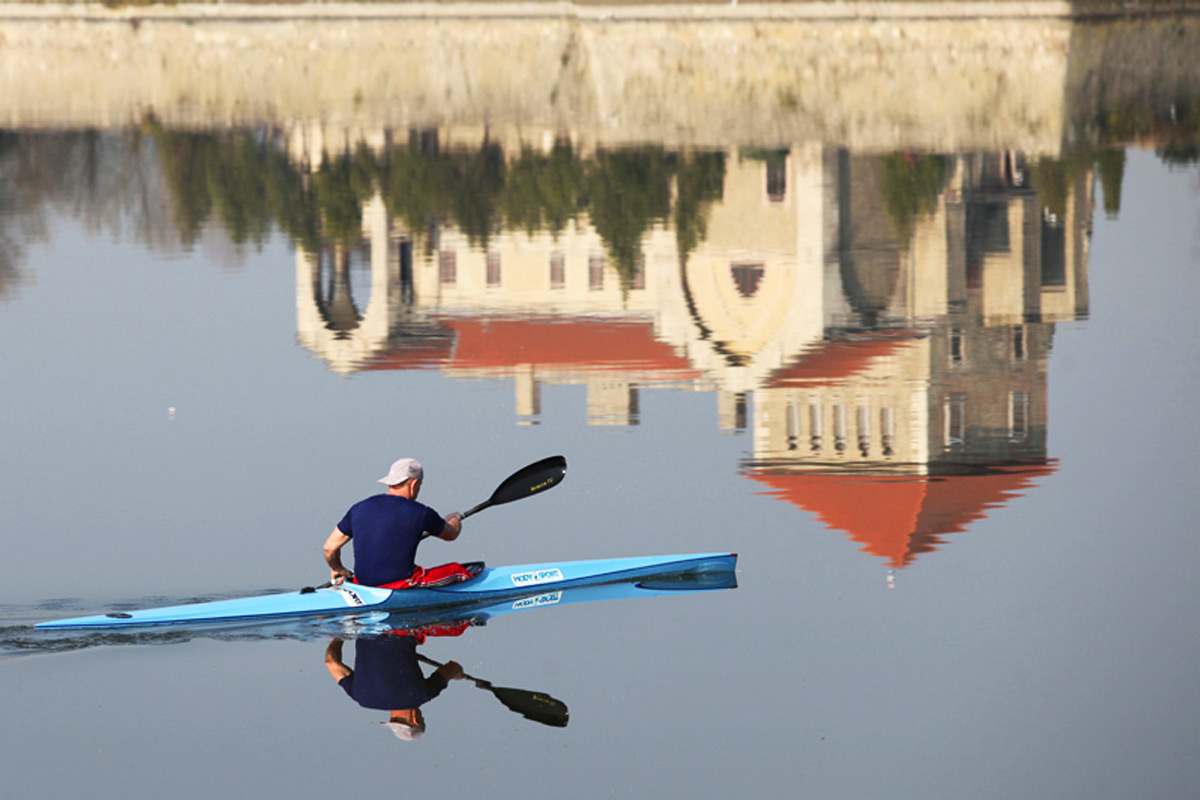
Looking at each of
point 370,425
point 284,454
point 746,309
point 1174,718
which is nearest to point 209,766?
point 1174,718

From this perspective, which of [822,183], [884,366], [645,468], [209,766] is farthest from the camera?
[822,183]

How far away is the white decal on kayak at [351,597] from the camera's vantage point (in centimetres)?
1341

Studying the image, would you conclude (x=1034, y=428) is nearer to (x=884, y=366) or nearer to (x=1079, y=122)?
(x=884, y=366)

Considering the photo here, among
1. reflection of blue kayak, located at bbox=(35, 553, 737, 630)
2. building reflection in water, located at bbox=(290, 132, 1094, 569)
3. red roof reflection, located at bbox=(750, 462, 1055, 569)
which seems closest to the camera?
reflection of blue kayak, located at bbox=(35, 553, 737, 630)

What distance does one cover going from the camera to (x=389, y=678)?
12406mm

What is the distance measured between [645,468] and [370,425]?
360cm

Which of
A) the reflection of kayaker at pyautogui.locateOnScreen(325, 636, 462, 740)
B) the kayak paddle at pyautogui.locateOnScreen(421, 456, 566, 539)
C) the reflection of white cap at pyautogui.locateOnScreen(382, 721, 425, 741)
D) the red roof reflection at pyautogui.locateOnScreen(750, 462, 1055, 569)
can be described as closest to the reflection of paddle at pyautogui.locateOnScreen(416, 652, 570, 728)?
the reflection of kayaker at pyautogui.locateOnScreen(325, 636, 462, 740)

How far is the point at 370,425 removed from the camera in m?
20.3

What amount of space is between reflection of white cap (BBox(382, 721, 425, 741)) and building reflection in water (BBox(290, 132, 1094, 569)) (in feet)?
16.1

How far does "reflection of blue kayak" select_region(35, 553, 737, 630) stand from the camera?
13.2 metres

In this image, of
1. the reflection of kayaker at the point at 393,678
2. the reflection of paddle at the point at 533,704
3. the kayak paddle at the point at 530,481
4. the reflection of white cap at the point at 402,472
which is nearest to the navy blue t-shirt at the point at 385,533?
the reflection of white cap at the point at 402,472

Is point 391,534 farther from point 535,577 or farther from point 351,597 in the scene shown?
point 535,577

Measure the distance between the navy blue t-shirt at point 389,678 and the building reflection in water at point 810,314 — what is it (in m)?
4.27

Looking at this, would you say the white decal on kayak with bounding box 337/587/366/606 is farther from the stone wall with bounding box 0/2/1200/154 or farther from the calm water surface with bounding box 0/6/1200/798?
the stone wall with bounding box 0/2/1200/154
